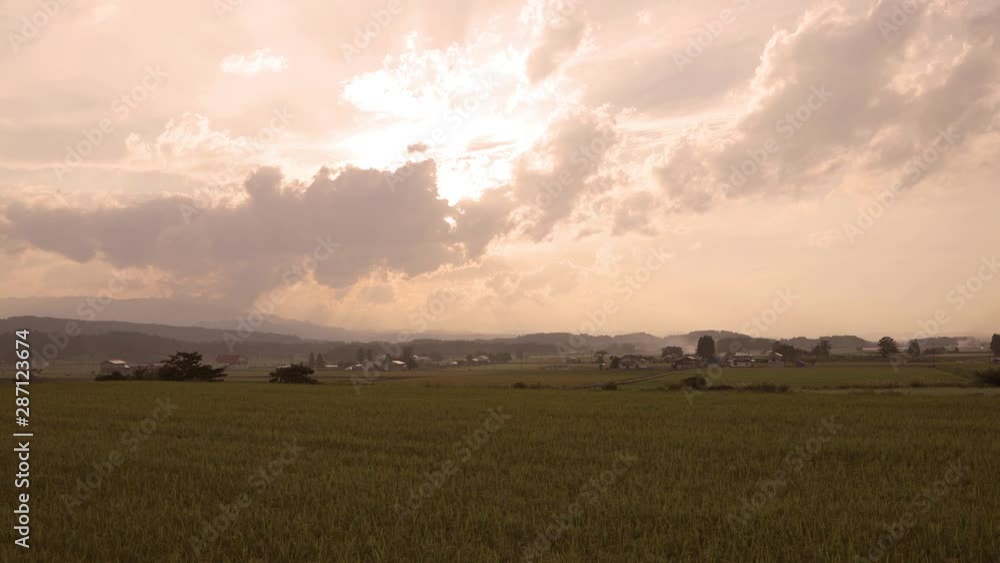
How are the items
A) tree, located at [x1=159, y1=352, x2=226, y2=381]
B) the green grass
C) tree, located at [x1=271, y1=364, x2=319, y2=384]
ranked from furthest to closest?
1. tree, located at [x1=159, y1=352, x2=226, y2=381]
2. tree, located at [x1=271, y1=364, x2=319, y2=384]
3. the green grass

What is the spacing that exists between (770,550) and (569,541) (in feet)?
8.49

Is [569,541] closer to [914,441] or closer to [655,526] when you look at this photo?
[655,526]

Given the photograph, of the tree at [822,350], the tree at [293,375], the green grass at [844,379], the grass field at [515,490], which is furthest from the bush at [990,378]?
the tree at [822,350]

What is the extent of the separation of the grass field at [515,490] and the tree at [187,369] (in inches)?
1741

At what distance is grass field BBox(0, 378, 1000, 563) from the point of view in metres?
7.87

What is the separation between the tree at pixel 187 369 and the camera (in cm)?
6219

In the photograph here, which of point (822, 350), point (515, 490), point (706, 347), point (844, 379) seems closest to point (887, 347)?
point (822, 350)

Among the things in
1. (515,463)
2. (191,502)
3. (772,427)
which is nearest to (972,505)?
(515,463)

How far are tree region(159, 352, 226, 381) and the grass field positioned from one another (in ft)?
145

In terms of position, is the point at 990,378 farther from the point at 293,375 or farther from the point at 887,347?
the point at 887,347

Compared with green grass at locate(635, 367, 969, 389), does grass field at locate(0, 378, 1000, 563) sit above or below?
above

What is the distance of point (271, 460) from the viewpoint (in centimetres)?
1392

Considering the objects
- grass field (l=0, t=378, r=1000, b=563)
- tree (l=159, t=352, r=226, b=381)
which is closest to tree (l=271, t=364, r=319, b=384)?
tree (l=159, t=352, r=226, b=381)

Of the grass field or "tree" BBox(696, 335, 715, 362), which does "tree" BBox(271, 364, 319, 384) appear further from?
"tree" BBox(696, 335, 715, 362)
